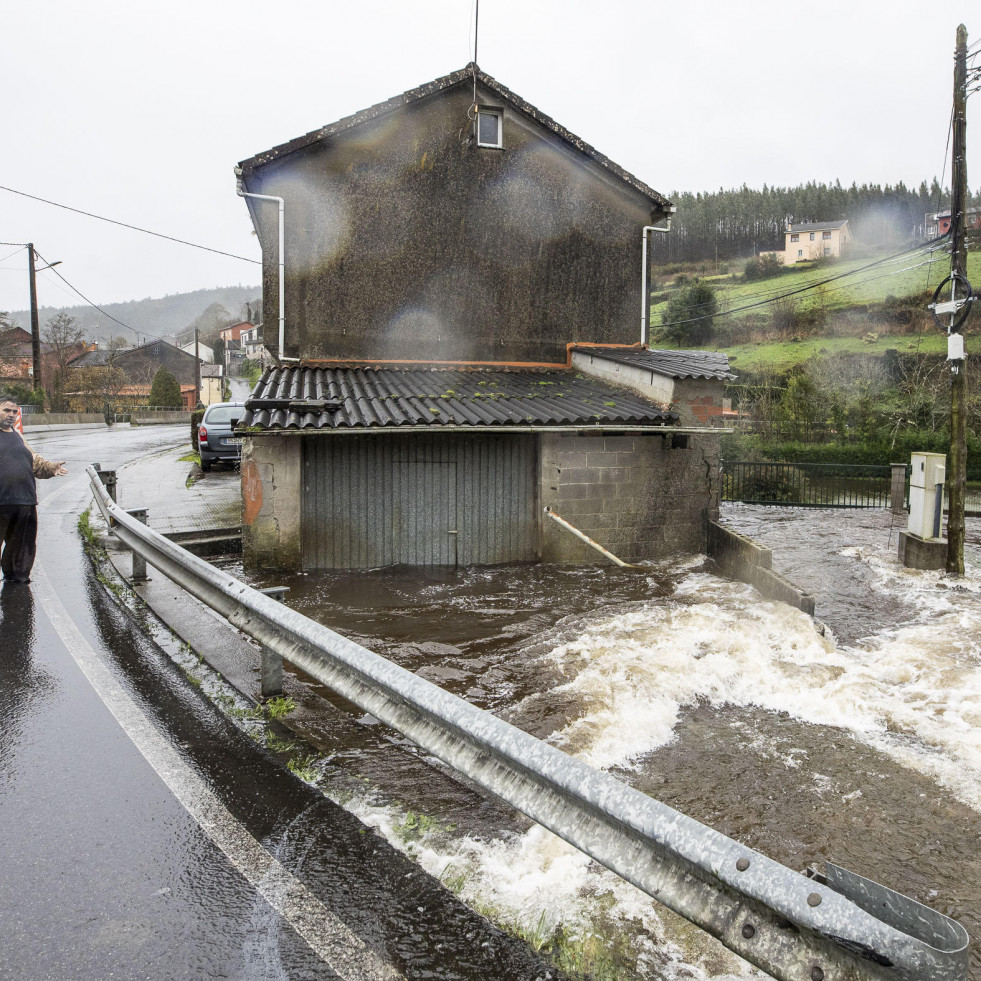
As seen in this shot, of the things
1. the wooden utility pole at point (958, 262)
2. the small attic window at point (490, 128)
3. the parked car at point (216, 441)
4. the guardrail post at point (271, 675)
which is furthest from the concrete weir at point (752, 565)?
the parked car at point (216, 441)

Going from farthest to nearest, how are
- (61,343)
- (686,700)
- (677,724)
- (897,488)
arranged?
(61,343), (897,488), (686,700), (677,724)

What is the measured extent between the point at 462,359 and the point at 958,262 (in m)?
8.80

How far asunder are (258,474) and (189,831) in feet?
26.3

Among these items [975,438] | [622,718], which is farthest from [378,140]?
[975,438]

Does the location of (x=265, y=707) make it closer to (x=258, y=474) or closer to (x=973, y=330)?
(x=258, y=474)

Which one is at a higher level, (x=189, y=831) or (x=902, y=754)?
(x=189, y=831)

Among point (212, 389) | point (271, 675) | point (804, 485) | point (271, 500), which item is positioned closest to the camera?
point (271, 675)

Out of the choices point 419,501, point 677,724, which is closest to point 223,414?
Answer: point 419,501

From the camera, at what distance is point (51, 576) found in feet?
30.1

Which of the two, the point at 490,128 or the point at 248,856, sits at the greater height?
the point at 490,128

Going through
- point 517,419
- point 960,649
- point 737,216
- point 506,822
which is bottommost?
point 960,649

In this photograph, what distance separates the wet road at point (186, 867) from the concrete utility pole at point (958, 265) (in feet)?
42.3

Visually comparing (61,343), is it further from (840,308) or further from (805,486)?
(840,308)

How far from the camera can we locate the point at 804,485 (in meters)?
24.1
